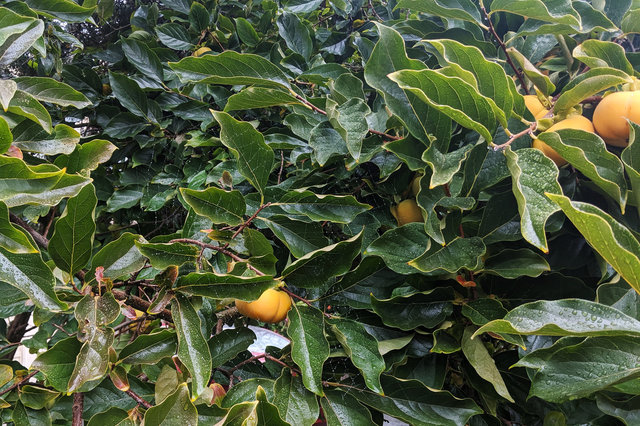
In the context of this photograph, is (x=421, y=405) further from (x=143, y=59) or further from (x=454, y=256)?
(x=143, y=59)

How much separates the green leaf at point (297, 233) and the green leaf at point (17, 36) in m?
0.41

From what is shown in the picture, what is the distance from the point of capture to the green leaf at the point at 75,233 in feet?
1.57

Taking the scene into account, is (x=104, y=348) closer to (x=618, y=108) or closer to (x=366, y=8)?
(x=618, y=108)

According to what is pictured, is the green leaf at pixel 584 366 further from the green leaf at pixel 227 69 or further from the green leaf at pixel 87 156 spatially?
the green leaf at pixel 87 156

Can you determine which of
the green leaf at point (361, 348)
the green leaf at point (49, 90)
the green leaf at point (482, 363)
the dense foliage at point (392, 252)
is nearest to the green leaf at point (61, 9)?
the dense foliage at point (392, 252)

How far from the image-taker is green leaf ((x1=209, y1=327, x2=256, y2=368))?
2.06 ft

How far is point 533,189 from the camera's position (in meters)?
0.40

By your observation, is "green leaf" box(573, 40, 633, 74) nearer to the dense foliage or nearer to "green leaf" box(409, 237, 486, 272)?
the dense foliage

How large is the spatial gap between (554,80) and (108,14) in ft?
4.57

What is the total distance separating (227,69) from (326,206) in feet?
0.79

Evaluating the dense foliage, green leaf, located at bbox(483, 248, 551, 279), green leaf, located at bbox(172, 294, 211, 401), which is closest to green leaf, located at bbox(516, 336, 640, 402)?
the dense foliage

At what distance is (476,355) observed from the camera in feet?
1.65

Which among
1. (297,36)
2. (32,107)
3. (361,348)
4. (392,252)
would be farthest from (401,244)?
(297,36)

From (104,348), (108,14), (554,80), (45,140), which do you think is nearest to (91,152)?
(45,140)
